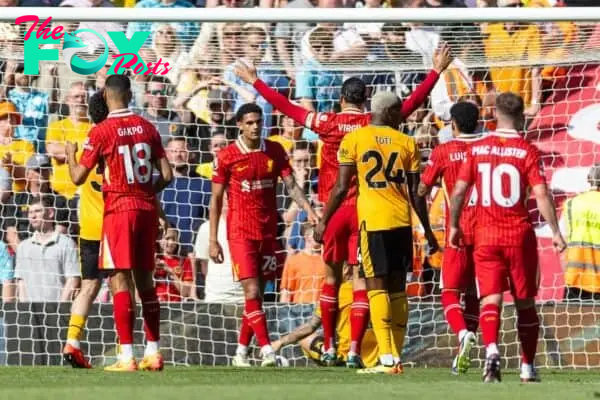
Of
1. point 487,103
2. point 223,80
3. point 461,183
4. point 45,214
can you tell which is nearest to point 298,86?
point 223,80

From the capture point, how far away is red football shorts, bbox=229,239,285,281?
42.2ft

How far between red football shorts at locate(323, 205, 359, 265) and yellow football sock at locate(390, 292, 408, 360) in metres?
1.19

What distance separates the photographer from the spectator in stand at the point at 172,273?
14688 millimetres

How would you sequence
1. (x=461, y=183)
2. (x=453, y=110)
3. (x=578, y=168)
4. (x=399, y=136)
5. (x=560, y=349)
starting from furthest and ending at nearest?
(x=578, y=168)
(x=560, y=349)
(x=453, y=110)
(x=399, y=136)
(x=461, y=183)

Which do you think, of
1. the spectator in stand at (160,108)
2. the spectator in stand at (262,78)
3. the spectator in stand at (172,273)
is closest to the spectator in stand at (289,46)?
the spectator in stand at (262,78)

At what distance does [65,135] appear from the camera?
14891mm

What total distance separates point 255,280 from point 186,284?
2.04 metres

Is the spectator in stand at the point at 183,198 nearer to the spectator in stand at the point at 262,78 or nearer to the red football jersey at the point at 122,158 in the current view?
the spectator in stand at the point at 262,78

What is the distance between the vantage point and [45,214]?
48.2 feet

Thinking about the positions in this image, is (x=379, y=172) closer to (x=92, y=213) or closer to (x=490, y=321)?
(x=490, y=321)

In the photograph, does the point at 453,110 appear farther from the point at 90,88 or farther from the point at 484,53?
the point at 90,88

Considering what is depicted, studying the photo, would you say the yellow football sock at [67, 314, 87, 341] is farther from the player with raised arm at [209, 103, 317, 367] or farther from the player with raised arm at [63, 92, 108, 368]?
the player with raised arm at [209, 103, 317, 367]

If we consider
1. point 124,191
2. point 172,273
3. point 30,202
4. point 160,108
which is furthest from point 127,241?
point 160,108

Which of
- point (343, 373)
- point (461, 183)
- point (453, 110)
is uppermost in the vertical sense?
point (453, 110)
